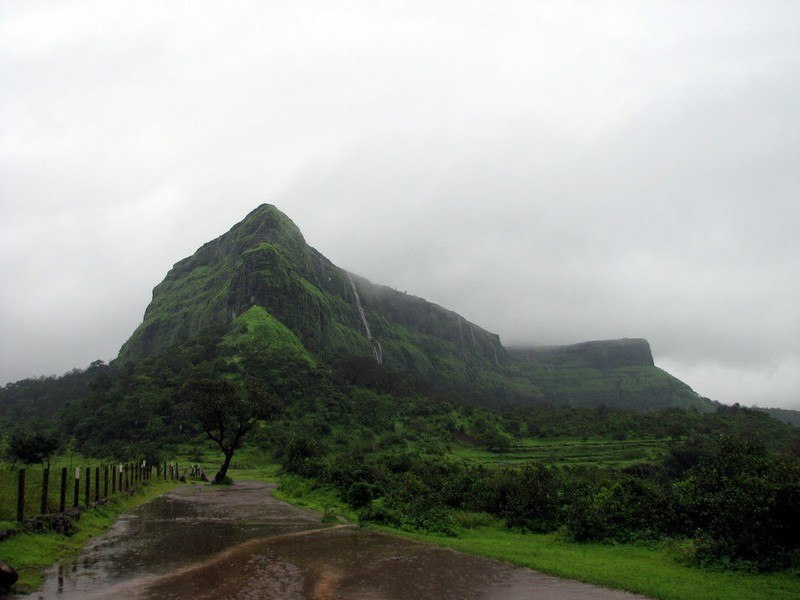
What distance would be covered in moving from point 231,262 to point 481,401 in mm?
101598

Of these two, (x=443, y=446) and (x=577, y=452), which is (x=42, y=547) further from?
(x=577, y=452)

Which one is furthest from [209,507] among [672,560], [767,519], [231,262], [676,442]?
[231,262]

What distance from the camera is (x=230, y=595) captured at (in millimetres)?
9969

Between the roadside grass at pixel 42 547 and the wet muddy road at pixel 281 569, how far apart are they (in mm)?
352

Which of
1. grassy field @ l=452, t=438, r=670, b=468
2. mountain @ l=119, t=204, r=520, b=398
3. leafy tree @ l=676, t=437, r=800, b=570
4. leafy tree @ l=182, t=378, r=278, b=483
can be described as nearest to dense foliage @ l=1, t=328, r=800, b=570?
leafy tree @ l=676, t=437, r=800, b=570

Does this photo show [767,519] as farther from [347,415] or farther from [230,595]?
[347,415]

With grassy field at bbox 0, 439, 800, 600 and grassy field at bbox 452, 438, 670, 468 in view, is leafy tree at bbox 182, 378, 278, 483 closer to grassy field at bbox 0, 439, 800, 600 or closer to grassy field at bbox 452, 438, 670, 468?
grassy field at bbox 0, 439, 800, 600

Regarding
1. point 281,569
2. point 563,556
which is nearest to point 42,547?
point 281,569

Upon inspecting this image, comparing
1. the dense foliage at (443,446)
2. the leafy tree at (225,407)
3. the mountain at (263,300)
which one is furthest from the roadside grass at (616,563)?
the mountain at (263,300)

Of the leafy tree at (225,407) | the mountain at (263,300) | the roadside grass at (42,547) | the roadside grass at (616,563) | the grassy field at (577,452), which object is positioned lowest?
the grassy field at (577,452)

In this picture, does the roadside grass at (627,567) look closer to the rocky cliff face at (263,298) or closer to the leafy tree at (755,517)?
the leafy tree at (755,517)

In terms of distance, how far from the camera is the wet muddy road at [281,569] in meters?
10.4

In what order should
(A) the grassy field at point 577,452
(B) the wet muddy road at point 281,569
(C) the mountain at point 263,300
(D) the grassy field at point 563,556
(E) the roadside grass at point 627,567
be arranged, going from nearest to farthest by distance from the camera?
A: (B) the wet muddy road at point 281,569 → (E) the roadside grass at point 627,567 → (D) the grassy field at point 563,556 → (A) the grassy field at point 577,452 → (C) the mountain at point 263,300

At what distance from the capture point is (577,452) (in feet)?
251
